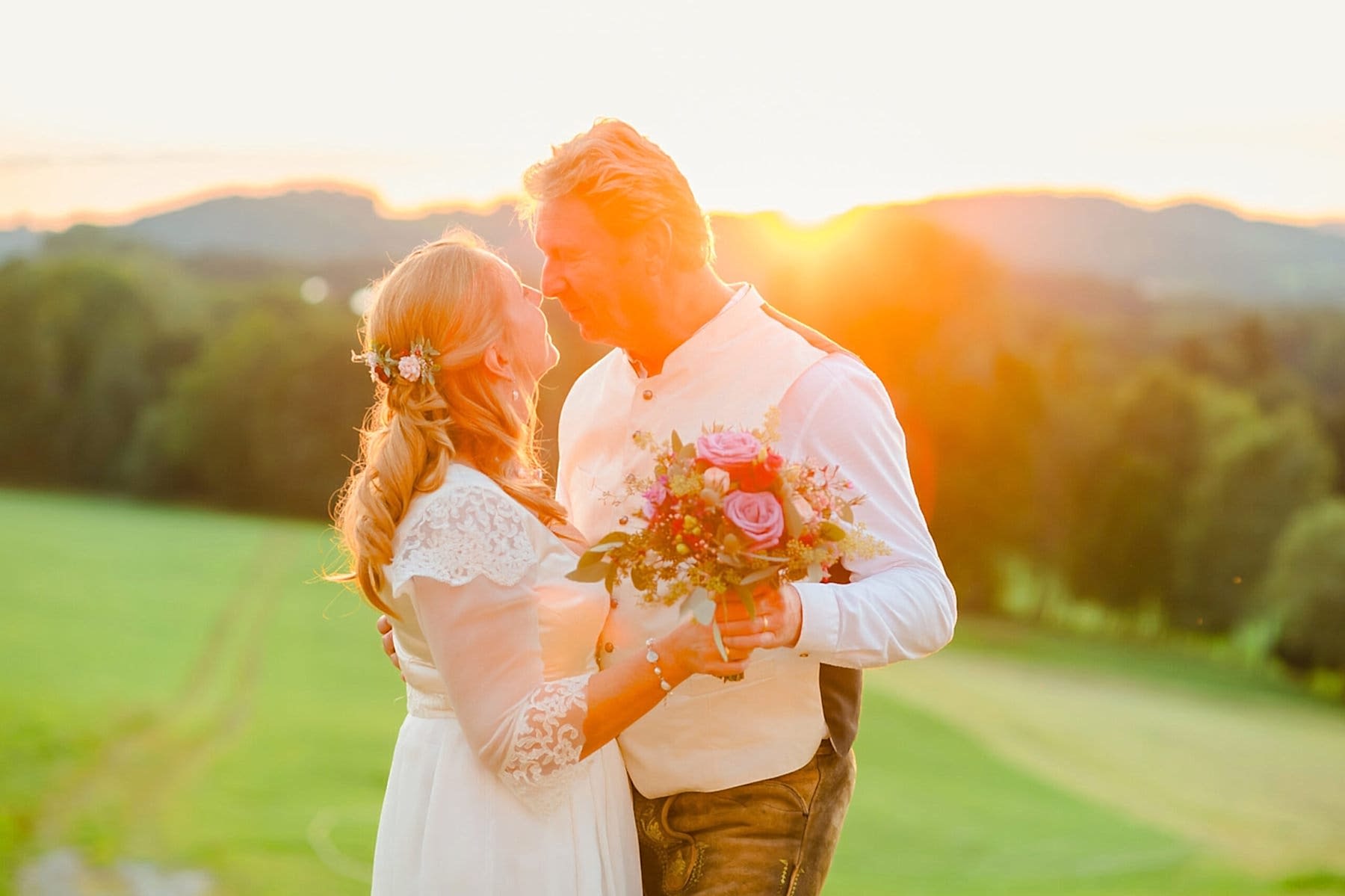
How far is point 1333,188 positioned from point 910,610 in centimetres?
2650

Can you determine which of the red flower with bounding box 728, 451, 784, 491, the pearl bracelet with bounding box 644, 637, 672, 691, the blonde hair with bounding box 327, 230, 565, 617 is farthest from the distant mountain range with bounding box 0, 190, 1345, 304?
the red flower with bounding box 728, 451, 784, 491

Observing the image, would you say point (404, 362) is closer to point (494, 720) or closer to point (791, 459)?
point (494, 720)

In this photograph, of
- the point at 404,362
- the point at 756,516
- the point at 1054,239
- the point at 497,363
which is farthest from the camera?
the point at 1054,239

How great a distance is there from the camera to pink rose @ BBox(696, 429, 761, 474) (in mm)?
2238

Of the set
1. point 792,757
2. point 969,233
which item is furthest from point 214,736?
point 792,757

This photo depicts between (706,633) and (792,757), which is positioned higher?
(706,633)

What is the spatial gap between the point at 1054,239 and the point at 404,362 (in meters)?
25.2

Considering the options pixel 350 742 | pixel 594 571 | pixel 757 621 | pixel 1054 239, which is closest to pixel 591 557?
pixel 594 571

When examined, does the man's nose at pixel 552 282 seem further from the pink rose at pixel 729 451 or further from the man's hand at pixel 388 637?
the pink rose at pixel 729 451

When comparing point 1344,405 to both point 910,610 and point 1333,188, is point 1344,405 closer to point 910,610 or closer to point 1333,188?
point 1333,188

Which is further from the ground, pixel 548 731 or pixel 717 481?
pixel 717 481

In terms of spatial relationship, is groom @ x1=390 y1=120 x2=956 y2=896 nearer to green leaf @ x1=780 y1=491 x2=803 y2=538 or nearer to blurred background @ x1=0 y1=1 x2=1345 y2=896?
green leaf @ x1=780 y1=491 x2=803 y2=538

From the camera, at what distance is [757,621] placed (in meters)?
2.37

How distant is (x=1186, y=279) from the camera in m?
25.9
